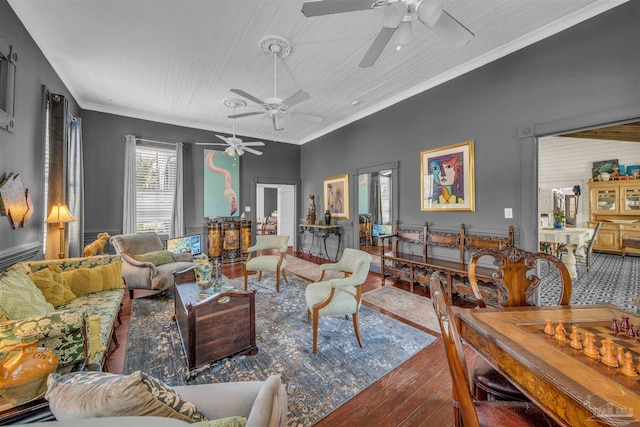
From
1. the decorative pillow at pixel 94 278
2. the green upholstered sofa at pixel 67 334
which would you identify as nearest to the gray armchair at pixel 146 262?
the decorative pillow at pixel 94 278

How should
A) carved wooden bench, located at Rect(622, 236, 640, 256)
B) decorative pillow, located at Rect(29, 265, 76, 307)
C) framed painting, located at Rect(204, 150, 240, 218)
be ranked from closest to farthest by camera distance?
1. decorative pillow, located at Rect(29, 265, 76, 307)
2. framed painting, located at Rect(204, 150, 240, 218)
3. carved wooden bench, located at Rect(622, 236, 640, 256)

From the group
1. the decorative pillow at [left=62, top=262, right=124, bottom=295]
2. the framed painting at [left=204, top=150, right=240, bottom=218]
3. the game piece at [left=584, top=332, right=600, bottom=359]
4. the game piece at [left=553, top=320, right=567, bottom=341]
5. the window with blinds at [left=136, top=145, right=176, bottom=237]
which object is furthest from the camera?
the framed painting at [left=204, top=150, right=240, bottom=218]

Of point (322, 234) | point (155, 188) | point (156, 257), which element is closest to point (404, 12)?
point (156, 257)

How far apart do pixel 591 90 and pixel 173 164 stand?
6.74 metres

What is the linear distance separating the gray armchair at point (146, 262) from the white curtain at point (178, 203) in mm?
1030

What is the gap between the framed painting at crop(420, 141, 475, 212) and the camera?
351 centimetres

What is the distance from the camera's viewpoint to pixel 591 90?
8.21ft

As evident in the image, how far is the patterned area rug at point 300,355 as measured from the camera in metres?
1.83

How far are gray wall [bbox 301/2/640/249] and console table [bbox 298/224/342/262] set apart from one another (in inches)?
74.3

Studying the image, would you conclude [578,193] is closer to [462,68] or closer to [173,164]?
[462,68]

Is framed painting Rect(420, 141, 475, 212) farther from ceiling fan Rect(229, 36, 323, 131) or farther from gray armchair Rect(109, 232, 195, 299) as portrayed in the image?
gray armchair Rect(109, 232, 195, 299)

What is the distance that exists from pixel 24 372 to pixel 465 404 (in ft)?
5.91

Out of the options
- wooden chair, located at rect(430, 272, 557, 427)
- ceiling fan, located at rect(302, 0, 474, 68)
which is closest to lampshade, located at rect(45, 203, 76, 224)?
ceiling fan, located at rect(302, 0, 474, 68)

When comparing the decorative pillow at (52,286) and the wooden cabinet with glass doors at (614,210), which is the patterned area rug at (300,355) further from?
the wooden cabinet with glass doors at (614,210)
